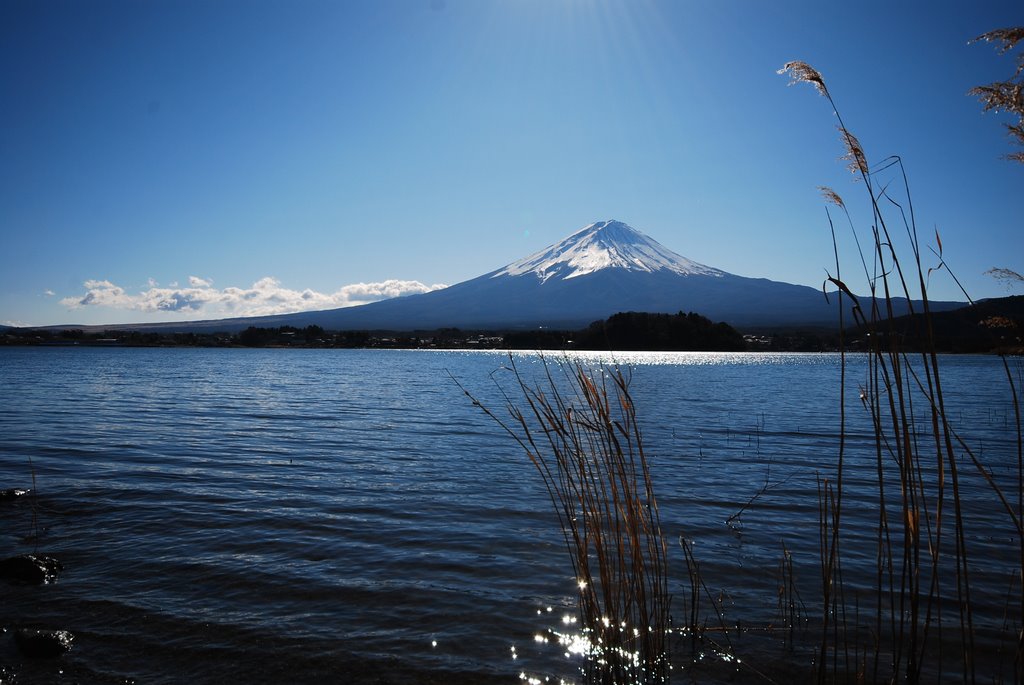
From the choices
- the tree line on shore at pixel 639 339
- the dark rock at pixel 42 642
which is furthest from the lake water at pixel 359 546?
the tree line on shore at pixel 639 339

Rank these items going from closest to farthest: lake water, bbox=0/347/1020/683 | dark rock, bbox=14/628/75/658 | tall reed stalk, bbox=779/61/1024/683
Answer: tall reed stalk, bbox=779/61/1024/683
dark rock, bbox=14/628/75/658
lake water, bbox=0/347/1020/683

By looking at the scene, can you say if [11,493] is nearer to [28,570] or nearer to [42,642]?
[28,570]

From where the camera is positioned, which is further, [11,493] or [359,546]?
[11,493]

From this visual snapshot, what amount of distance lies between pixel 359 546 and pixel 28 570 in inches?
127

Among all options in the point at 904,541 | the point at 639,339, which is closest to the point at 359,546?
the point at 904,541

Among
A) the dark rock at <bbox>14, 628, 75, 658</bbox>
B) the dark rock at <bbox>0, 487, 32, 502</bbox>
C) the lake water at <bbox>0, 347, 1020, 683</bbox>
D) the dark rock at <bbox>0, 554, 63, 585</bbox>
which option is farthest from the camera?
the dark rock at <bbox>0, 487, 32, 502</bbox>

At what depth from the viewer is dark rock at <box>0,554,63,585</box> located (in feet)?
19.8

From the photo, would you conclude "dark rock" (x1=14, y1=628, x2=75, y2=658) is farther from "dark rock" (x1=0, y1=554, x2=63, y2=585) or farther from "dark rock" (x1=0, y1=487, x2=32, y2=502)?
"dark rock" (x1=0, y1=487, x2=32, y2=502)

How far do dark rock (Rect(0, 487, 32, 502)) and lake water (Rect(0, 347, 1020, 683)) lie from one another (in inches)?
8.9

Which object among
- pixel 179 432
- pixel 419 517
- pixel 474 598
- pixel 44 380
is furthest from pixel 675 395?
pixel 44 380

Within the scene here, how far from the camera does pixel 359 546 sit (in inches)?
291

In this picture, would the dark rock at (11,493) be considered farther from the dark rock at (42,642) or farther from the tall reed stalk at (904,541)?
the tall reed stalk at (904,541)

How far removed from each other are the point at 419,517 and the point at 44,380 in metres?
39.1

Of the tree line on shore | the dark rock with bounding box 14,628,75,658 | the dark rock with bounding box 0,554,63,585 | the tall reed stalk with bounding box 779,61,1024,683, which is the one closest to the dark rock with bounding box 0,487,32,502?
the dark rock with bounding box 0,554,63,585
